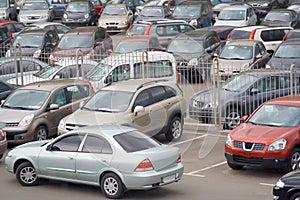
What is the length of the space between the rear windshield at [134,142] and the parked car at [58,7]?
3064 cm

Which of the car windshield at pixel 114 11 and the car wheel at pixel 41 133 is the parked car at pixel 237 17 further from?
the car wheel at pixel 41 133

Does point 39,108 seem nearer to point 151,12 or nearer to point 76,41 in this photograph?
point 76,41

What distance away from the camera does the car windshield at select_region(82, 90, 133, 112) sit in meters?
20.8

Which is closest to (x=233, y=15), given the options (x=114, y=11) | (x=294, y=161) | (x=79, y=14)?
(x=114, y=11)

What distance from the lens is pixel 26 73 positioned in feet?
87.8

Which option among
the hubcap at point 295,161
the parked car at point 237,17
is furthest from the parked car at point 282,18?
the hubcap at point 295,161

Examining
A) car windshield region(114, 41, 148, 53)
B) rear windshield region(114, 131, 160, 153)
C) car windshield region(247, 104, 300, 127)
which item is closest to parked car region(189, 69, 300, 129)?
car windshield region(247, 104, 300, 127)

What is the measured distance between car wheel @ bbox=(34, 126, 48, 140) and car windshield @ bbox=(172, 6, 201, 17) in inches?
775

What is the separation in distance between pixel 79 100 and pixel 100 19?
19.5 m

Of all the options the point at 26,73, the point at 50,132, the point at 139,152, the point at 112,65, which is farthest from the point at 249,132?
the point at 26,73

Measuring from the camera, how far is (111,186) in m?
16.3

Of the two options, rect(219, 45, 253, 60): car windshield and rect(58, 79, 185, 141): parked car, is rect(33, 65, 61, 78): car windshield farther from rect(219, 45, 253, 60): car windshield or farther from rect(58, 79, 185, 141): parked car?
rect(219, 45, 253, 60): car windshield

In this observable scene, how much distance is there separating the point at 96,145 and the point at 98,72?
8832mm

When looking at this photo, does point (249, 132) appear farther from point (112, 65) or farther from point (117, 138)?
point (112, 65)
